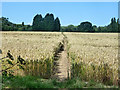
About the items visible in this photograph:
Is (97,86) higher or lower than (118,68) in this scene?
lower

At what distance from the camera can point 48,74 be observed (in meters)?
8.00

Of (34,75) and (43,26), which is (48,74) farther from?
(43,26)

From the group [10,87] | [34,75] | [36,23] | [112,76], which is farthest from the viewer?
[36,23]

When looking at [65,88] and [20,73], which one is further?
[20,73]

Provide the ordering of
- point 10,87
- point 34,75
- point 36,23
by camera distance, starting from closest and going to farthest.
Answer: point 10,87 < point 34,75 < point 36,23

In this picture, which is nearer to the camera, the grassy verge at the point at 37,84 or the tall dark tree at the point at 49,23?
the grassy verge at the point at 37,84

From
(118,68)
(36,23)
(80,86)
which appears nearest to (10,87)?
(80,86)

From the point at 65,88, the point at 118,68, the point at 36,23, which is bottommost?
the point at 65,88

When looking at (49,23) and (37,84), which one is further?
(49,23)

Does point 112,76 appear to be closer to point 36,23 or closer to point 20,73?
point 20,73

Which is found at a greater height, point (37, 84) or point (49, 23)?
point (49, 23)

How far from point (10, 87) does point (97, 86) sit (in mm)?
2742

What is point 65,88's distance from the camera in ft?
20.0

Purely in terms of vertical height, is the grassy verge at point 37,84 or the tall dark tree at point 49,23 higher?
the tall dark tree at point 49,23
